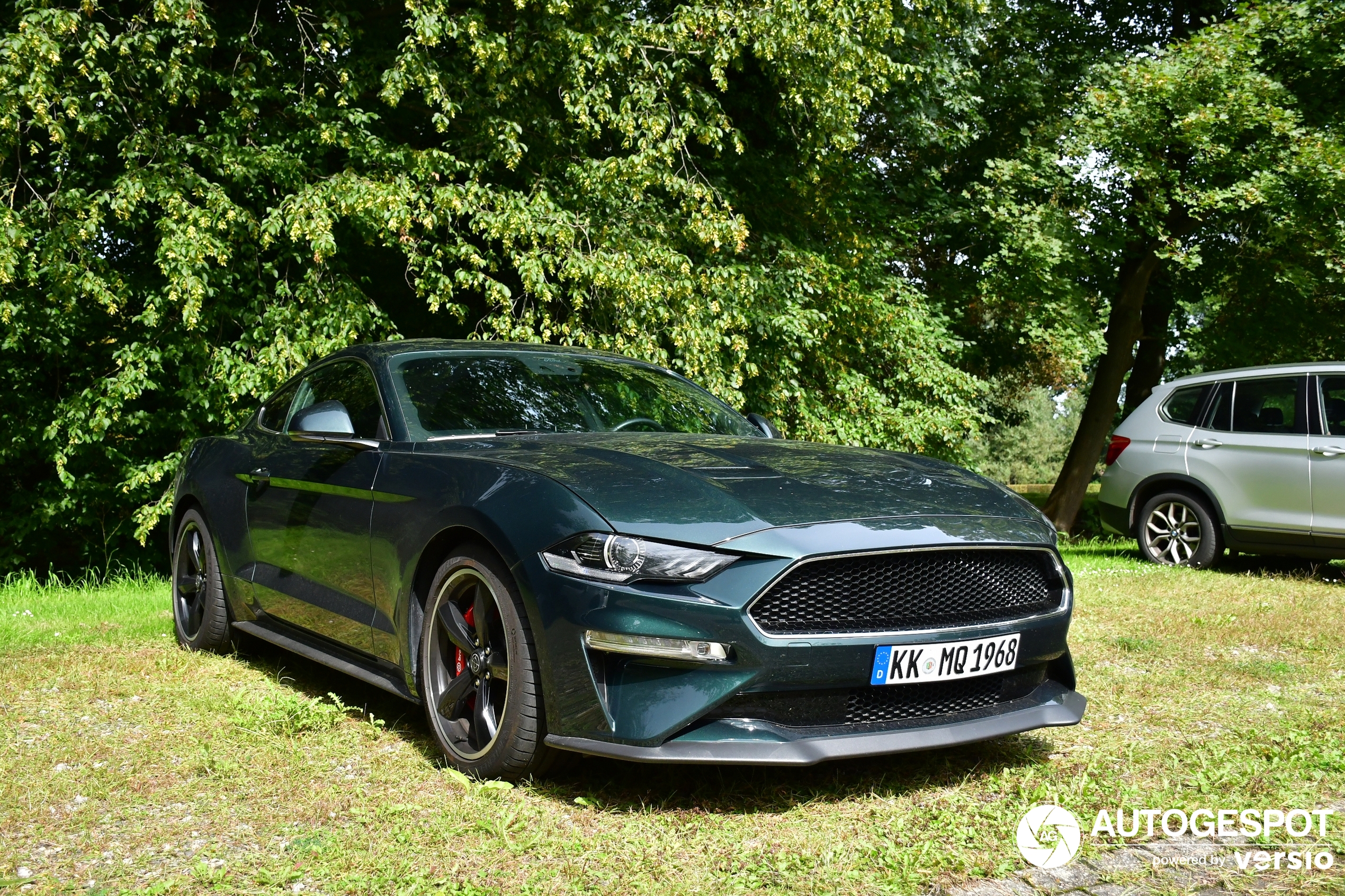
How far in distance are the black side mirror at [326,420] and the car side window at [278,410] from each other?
103 centimetres

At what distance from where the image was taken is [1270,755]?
4.07 m

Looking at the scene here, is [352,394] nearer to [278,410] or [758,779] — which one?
[278,410]

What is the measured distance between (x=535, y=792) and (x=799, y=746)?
2.89ft

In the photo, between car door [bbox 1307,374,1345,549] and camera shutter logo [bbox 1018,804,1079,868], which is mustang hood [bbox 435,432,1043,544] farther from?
car door [bbox 1307,374,1345,549]

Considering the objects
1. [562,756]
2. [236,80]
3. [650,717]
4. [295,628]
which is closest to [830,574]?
[650,717]

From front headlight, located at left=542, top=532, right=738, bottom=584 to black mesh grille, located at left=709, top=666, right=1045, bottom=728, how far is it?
0.38 m

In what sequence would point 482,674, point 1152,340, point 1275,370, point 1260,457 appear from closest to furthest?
point 482,674, point 1260,457, point 1275,370, point 1152,340

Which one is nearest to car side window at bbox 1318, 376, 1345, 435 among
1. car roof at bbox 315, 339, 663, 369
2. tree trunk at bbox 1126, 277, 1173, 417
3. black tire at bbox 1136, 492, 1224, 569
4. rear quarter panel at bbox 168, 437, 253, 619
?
black tire at bbox 1136, 492, 1224, 569

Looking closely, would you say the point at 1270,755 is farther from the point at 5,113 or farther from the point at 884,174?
the point at 884,174

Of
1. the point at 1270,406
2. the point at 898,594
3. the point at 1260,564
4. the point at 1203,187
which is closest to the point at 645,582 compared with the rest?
the point at 898,594

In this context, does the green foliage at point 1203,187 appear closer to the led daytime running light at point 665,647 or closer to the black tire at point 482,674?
the black tire at point 482,674

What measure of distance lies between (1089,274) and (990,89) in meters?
3.26

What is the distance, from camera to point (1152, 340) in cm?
2162

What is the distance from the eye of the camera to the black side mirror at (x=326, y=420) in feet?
14.9
